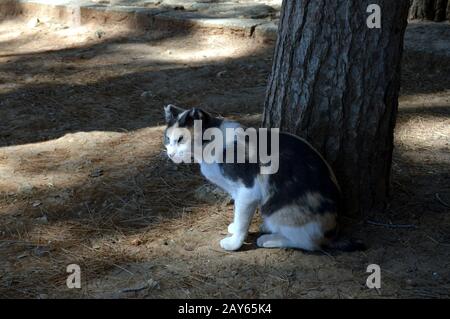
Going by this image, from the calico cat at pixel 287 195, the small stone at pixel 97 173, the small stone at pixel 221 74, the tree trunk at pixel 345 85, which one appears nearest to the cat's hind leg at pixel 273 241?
the calico cat at pixel 287 195

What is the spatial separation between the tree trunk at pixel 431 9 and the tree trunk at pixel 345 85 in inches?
171

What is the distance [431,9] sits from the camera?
7.67 m

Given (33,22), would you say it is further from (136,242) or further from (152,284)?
(152,284)

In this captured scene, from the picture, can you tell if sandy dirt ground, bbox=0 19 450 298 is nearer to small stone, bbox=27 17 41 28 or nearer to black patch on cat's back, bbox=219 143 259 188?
black patch on cat's back, bbox=219 143 259 188

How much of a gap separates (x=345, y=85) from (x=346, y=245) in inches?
38.2

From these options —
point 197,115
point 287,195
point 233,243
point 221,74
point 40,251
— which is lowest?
point 40,251

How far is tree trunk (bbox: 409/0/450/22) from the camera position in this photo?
7.57 meters

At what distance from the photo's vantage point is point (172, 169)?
15.7 ft

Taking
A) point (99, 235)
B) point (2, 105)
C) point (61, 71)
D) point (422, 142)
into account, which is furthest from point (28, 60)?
point (422, 142)

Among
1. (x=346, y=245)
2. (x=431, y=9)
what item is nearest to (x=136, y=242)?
(x=346, y=245)

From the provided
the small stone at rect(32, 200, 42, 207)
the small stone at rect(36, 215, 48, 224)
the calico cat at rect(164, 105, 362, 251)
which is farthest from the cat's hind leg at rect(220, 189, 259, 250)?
the small stone at rect(32, 200, 42, 207)
